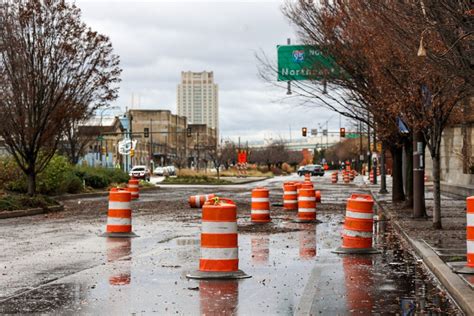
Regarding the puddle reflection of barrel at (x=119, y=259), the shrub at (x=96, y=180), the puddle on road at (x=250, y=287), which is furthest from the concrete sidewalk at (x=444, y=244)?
the shrub at (x=96, y=180)

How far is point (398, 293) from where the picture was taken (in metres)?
10.0

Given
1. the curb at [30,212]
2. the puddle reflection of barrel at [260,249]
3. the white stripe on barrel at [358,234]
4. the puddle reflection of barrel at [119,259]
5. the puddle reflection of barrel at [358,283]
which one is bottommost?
the puddle reflection of barrel at [358,283]

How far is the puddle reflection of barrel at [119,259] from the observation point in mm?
11188

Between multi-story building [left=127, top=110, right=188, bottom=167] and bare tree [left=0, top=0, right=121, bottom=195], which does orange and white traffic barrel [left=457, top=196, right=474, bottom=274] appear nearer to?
bare tree [left=0, top=0, right=121, bottom=195]

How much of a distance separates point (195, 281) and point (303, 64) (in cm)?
1972

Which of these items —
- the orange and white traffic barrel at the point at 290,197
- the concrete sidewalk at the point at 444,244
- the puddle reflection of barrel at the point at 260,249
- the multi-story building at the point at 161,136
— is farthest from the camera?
the multi-story building at the point at 161,136

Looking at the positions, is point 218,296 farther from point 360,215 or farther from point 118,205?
point 118,205

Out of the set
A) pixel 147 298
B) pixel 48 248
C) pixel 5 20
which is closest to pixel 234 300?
pixel 147 298

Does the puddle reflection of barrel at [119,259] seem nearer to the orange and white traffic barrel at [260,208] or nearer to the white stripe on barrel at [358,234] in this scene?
the white stripe on barrel at [358,234]

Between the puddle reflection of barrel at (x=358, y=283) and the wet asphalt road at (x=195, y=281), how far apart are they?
0.01m

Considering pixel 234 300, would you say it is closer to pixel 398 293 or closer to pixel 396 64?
pixel 398 293

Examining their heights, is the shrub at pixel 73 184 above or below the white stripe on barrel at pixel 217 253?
above

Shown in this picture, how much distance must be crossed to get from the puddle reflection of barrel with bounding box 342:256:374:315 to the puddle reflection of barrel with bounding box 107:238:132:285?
313cm

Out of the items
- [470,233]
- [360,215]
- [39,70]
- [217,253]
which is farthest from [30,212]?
[470,233]
